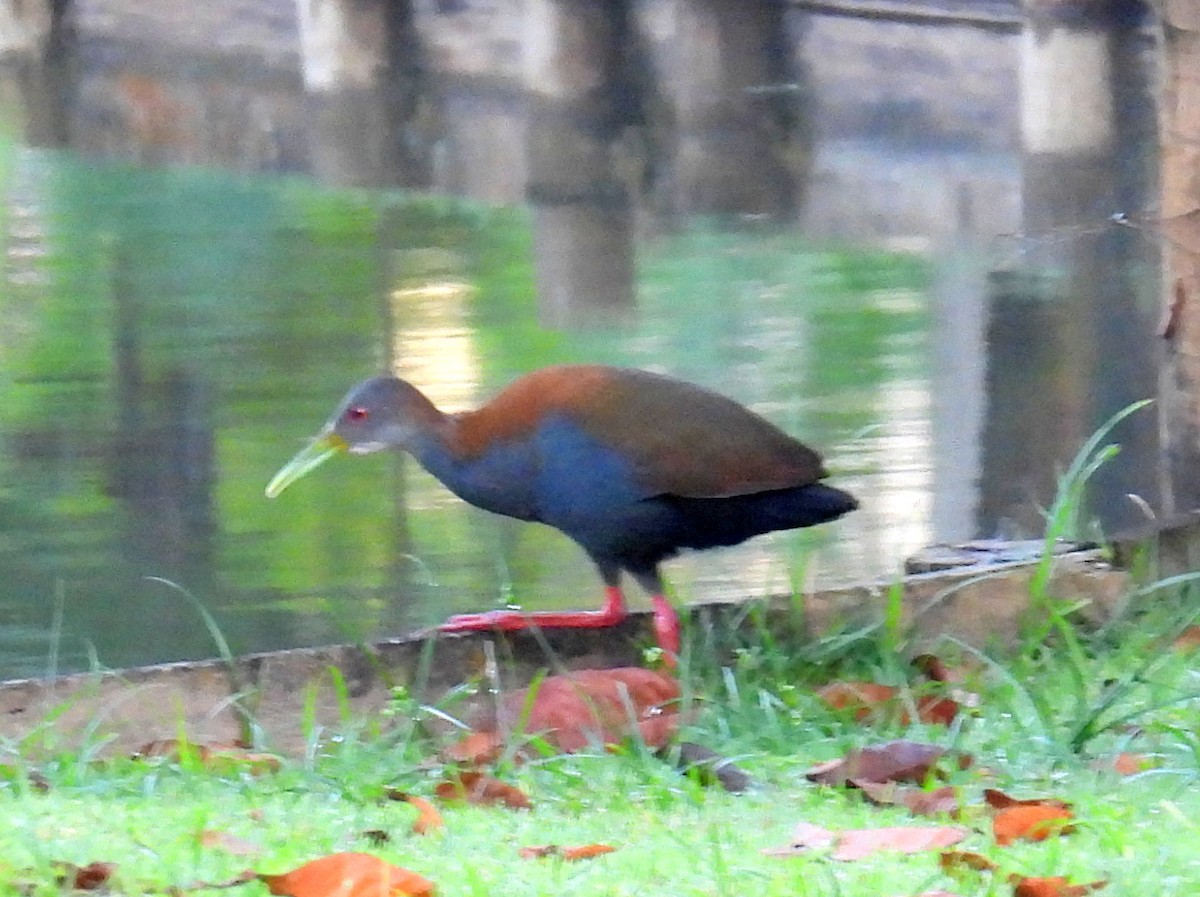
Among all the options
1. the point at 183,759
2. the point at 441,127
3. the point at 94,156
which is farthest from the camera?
the point at 441,127

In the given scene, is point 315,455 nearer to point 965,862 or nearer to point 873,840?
point 873,840

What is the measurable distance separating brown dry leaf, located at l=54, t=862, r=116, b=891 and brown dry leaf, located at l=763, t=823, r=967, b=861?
0.75 metres

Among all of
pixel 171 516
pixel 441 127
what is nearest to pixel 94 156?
pixel 441 127

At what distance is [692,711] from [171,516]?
10.9 ft

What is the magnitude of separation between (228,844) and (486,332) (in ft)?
21.6

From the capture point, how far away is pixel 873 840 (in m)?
2.62

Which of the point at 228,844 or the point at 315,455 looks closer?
the point at 228,844

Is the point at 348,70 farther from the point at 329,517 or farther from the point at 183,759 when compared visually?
the point at 183,759

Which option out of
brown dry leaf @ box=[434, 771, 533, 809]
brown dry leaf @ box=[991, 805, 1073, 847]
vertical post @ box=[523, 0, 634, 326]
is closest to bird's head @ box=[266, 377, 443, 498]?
brown dry leaf @ box=[434, 771, 533, 809]

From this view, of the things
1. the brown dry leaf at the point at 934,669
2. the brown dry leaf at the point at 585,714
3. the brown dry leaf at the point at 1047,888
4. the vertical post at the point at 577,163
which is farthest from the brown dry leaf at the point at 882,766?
the vertical post at the point at 577,163

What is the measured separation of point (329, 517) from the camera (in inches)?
257

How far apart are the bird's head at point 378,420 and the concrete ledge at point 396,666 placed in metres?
0.45

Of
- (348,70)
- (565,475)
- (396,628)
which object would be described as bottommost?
(396,628)

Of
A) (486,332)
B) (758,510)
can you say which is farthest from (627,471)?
(486,332)
